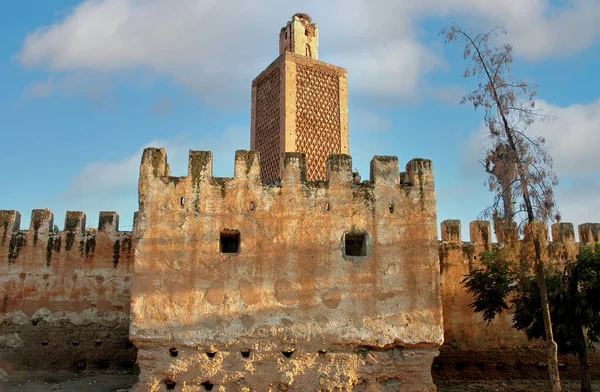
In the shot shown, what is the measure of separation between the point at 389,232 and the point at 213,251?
287 centimetres

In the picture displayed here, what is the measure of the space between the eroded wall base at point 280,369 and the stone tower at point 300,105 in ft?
29.2

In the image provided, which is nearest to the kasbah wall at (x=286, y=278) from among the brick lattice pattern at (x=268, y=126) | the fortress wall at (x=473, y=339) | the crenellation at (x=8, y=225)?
the fortress wall at (x=473, y=339)

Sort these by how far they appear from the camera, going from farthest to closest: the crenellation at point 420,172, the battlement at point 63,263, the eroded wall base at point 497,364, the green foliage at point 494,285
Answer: the battlement at point 63,263 < the eroded wall base at point 497,364 < the green foliage at point 494,285 < the crenellation at point 420,172

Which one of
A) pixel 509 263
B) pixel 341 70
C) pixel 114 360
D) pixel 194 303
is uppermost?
pixel 341 70

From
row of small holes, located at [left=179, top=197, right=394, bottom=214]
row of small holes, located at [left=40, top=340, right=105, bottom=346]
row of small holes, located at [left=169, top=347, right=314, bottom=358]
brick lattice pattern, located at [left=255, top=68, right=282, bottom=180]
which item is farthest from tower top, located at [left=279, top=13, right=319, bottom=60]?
row of small holes, located at [left=169, top=347, right=314, bottom=358]

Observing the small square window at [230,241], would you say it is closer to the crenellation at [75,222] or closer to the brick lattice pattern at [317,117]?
the crenellation at [75,222]

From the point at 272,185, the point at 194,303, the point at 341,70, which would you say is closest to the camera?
the point at 194,303

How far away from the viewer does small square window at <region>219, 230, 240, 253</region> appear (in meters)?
9.11

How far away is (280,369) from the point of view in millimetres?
8680

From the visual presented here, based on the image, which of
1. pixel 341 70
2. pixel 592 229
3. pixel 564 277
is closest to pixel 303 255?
pixel 564 277

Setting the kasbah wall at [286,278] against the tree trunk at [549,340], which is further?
the tree trunk at [549,340]

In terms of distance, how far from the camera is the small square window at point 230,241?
29.9ft

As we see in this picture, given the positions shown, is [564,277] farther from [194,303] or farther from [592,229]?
[194,303]

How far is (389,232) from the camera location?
30.4ft
